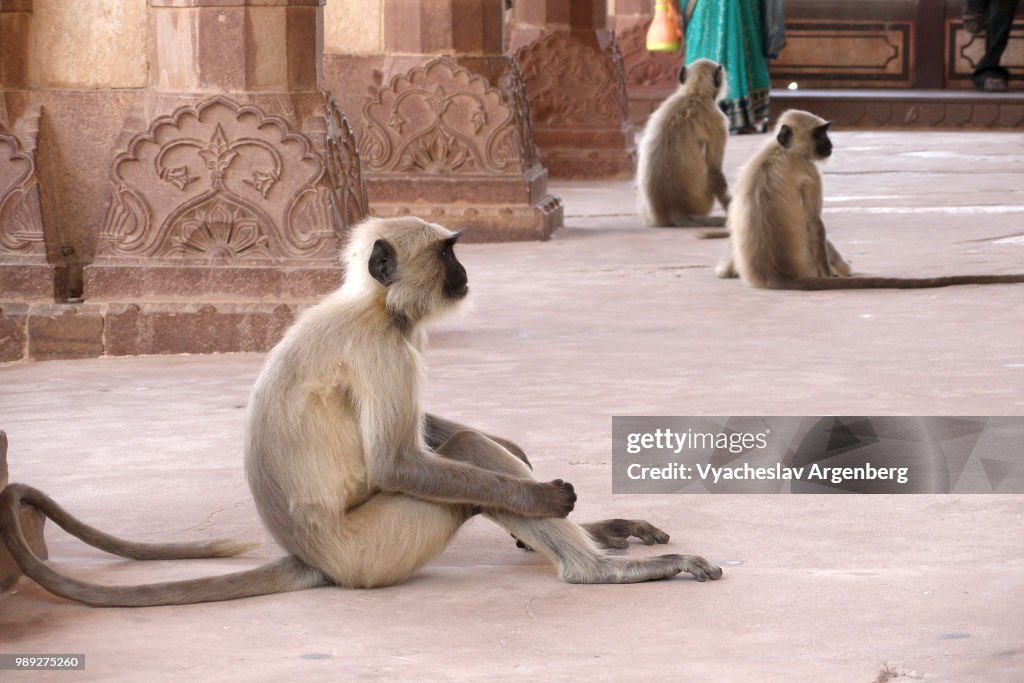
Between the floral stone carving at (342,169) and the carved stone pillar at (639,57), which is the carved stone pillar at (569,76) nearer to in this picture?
the carved stone pillar at (639,57)

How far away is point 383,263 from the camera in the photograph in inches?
133

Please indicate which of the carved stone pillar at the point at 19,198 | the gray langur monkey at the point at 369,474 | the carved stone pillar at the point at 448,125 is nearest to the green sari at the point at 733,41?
the carved stone pillar at the point at 448,125

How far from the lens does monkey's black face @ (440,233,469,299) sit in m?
3.42

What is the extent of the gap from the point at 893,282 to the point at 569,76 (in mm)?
5121

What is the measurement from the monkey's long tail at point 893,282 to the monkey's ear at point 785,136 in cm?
59

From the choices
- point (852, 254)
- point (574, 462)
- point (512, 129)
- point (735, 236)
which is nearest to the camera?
point (574, 462)

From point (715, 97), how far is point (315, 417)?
6.77 metres

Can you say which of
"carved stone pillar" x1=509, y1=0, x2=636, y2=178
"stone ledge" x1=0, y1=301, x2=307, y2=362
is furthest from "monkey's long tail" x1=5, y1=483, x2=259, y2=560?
"carved stone pillar" x1=509, y1=0, x2=636, y2=178

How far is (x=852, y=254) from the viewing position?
28.3 ft

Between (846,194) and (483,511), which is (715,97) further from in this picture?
(483,511)

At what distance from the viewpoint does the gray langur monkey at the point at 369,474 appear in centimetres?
326

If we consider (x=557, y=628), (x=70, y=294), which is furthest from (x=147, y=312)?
(x=557, y=628)

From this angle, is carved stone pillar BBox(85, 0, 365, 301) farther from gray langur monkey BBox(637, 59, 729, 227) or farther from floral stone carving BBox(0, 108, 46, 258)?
gray langur monkey BBox(637, 59, 729, 227)

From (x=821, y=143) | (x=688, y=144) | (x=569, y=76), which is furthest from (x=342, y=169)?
(x=569, y=76)
